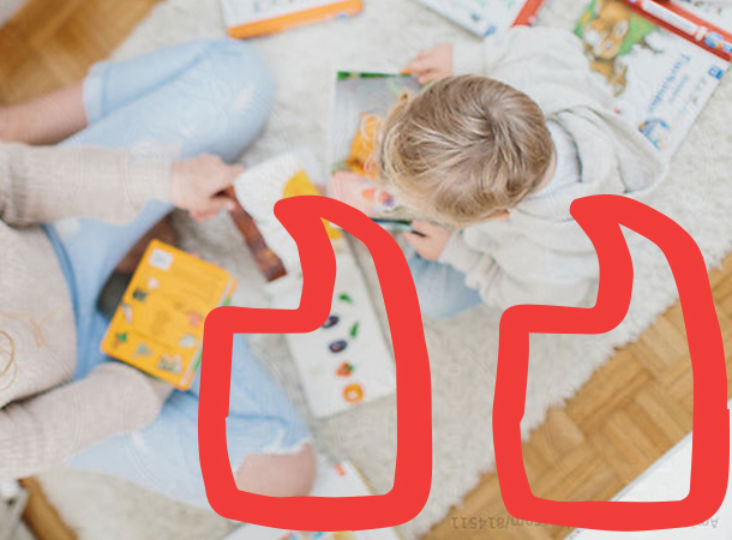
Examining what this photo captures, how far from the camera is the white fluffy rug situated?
0.94 meters

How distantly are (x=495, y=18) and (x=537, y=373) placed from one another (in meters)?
0.57

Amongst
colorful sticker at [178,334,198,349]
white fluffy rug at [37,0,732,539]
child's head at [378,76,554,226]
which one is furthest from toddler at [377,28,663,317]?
colorful sticker at [178,334,198,349]

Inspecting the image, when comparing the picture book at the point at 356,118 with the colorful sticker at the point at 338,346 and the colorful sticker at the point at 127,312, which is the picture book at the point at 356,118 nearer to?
the colorful sticker at the point at 338,346

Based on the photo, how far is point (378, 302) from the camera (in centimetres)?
100

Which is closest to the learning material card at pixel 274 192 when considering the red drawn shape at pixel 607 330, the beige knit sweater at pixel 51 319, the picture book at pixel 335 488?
the beige knit sweater at pixel 51 319

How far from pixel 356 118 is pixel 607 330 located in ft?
1.89

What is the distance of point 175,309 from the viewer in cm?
82

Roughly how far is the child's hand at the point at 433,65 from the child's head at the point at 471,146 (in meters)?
0.29

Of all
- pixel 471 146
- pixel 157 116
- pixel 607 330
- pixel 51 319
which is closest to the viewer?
pixel 607 330

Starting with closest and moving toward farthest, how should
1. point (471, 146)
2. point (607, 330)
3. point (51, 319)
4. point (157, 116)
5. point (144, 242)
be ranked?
point (607, 330) < point (471, 146) < point (51, 319) < point (157, 116) < point (144, 242)

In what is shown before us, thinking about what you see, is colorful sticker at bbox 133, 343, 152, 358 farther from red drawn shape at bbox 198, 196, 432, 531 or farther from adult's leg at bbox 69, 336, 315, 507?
red drawn shape at bbox 198, 196, 432, 531

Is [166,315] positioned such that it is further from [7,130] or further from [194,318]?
[7,130]

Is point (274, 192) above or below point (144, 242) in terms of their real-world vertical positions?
above

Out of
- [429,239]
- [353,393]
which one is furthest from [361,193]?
[353,393]
